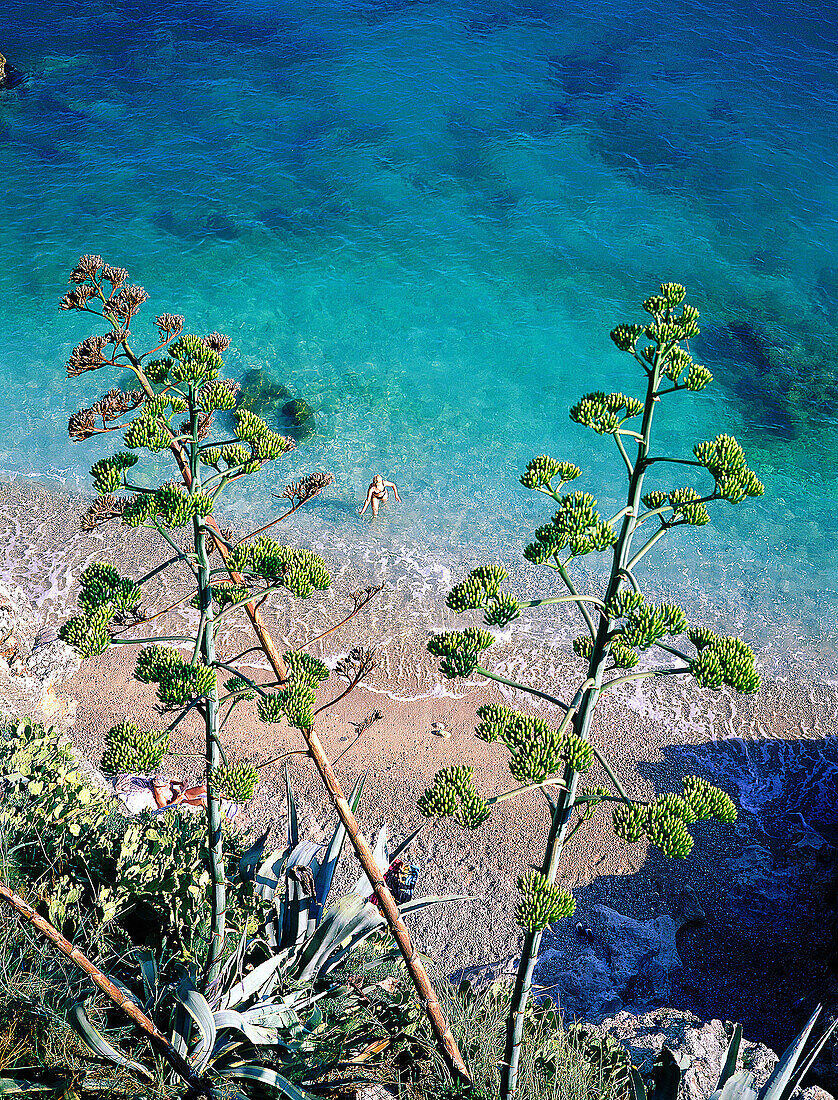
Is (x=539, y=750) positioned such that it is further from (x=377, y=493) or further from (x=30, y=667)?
(x=377, y=493)

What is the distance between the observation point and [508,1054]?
4.32 meters

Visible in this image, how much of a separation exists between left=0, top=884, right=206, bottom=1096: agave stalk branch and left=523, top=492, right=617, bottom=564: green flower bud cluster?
252 centimetres

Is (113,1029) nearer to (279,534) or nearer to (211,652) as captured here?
(211,652)

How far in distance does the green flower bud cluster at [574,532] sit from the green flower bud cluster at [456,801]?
0.97 meters

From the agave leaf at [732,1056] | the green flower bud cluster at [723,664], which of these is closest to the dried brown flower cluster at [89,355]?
the green flower bud cluster at [723,664]

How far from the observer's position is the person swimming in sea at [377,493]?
12672 mm

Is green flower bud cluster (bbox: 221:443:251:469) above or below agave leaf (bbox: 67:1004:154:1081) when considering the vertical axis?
above

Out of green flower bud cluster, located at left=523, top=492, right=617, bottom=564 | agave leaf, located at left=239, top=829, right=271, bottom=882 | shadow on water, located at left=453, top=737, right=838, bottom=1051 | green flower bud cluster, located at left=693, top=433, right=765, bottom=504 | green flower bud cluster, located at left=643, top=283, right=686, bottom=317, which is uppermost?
green flower bud cluster, located at left=643, top=283, right=686, bottom=317

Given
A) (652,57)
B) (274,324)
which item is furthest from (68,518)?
(652,57)

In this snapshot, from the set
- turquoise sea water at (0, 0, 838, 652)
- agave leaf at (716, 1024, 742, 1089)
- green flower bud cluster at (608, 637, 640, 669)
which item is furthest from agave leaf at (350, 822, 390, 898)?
turquoise sea water at (0, 0, 838, 652)

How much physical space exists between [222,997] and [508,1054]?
1.77m

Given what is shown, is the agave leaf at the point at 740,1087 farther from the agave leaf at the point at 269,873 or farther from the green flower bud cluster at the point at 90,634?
the green flower bud cluster at the point at 90,634

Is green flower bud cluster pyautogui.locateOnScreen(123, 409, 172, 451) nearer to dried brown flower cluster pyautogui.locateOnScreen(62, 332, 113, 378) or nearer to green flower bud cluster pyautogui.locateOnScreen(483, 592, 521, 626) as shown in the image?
dried brown flower cluster pyautogui.locateOnScreen(62, 332, 113, 378)

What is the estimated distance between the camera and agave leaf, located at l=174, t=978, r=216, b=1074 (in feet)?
14.8
